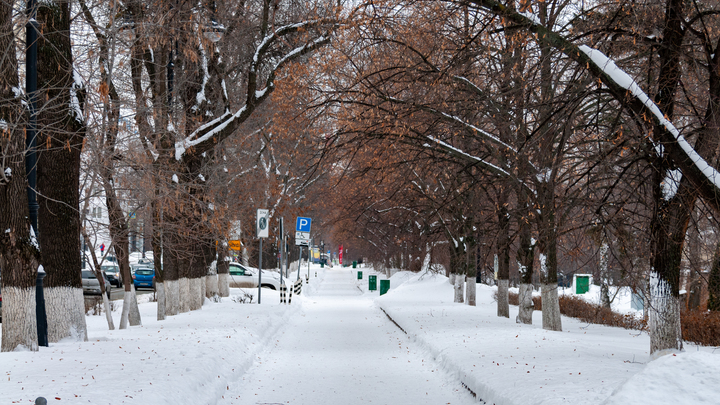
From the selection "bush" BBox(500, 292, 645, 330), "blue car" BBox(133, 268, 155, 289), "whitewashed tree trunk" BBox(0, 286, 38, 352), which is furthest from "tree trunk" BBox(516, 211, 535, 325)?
"blue car" BBox(133, 268, 155, 289)

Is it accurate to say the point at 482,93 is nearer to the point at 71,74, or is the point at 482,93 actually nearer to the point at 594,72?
the point at 594,72

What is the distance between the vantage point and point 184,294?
1927cm

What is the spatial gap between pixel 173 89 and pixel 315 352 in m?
9.64

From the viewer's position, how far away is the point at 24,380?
7449 millimetres

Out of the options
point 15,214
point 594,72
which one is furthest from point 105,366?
point 594,72

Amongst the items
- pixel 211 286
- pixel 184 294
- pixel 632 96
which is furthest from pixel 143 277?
pixel 632 96

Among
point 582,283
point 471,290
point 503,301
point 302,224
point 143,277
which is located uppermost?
point 302,224

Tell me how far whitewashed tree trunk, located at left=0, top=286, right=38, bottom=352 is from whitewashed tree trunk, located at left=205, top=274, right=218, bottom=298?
586 inches

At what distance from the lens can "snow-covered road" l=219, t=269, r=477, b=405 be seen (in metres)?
8.58

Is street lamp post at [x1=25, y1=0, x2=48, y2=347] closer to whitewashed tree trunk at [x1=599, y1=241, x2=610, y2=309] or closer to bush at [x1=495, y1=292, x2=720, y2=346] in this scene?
bush at [x1=495, y1=292, x2=720, y2=346]

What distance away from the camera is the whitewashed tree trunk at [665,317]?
959 centimetres

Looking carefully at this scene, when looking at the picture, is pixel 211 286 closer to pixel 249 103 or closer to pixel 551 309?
pixel 249 103

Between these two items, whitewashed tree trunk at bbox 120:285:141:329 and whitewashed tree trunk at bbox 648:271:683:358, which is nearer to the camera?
whitewashed tree trunk at bbox 648:271:683:358

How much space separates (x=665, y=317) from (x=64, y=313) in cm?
950
